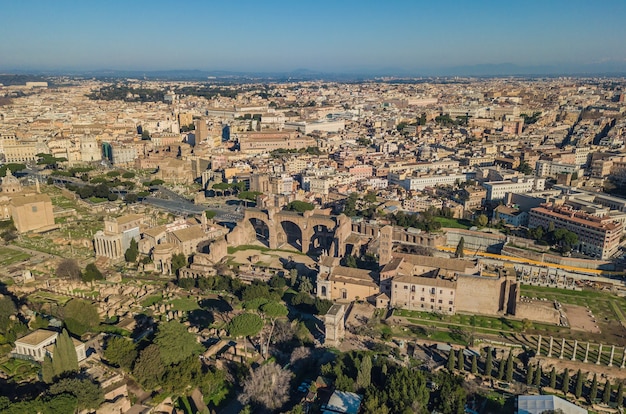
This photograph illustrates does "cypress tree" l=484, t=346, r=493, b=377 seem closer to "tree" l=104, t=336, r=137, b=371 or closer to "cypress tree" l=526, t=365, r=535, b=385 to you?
"cypress tree" l=526, t=365, r=535, b=385

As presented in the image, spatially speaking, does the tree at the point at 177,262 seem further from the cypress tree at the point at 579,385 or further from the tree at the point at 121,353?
the cypress tree at the point at 579,385

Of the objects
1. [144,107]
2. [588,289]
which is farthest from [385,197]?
[144,107]

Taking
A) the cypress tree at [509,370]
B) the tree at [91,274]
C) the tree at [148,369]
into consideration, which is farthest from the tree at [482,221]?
the tree at [91,274]

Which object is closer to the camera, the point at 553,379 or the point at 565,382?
the point at 565,382

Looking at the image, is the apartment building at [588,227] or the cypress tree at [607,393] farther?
the apartment building at [588,227]

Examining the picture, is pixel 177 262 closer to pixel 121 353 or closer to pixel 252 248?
pixel 252 248

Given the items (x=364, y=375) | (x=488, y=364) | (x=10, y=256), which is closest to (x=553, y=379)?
(x=488, y=364)

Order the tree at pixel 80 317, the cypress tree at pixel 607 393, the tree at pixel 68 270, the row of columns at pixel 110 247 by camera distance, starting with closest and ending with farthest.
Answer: the cypress tree at pixel 607 393 < the tree at pixel 80 317 < the tree at pixel 68 270 < the row of columns at pixel 110 247
